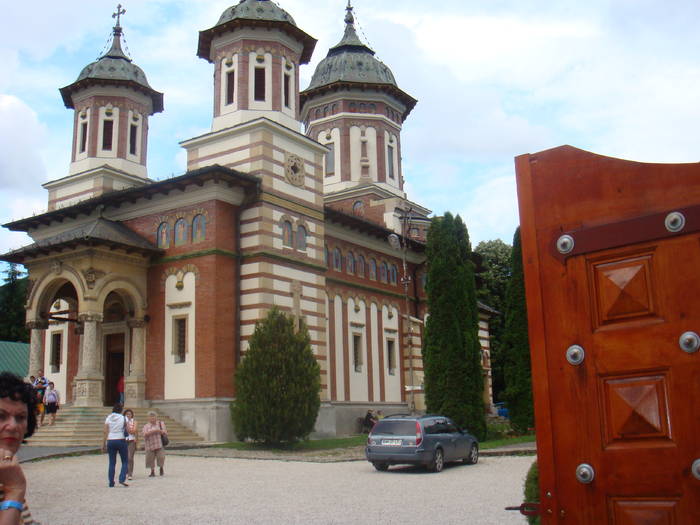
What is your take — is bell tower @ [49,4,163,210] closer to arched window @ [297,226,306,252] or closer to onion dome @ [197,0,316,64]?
onion dome @ [197,0,316,64]

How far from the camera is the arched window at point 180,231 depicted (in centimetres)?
2697

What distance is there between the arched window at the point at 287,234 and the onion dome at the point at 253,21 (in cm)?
844

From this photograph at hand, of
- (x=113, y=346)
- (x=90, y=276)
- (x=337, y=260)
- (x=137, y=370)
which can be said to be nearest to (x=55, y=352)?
(x=113, y=346)

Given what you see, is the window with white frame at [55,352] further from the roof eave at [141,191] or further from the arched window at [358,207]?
the arched window at [358,207]

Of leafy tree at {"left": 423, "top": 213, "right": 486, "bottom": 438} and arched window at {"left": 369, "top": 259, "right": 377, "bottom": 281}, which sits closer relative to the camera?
leafy tree at {"left": 423, "top": 213, "right": 486, "bottom": 438}

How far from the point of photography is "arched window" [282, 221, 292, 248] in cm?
2772

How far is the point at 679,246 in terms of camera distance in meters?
3.11

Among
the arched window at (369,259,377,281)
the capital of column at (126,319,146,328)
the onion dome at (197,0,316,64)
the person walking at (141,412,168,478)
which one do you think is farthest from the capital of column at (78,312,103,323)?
the arched window at (369,259,377,281)

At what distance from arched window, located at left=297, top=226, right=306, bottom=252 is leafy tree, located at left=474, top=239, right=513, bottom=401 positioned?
81.3 ft

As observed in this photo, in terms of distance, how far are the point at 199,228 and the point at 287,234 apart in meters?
3.41

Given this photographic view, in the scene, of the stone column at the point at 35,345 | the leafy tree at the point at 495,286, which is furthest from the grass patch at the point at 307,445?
the leafy tree at the point at 495,286

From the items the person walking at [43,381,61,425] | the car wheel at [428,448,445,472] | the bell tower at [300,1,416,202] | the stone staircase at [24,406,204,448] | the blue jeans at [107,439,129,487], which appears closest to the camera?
the blue jeans at [107,439,129,487]

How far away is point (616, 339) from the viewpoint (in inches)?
126

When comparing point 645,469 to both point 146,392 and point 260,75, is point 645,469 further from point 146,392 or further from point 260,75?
point 260,75
